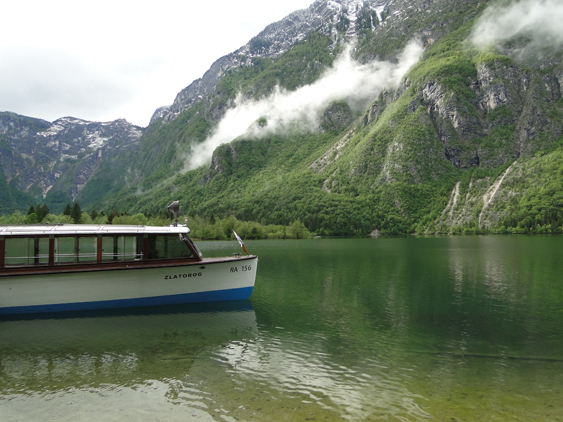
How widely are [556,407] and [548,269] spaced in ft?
122

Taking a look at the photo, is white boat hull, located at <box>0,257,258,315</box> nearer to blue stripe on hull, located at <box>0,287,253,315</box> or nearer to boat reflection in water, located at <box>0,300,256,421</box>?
blue stripe on hull, located at <box>0,287,253,315</box>

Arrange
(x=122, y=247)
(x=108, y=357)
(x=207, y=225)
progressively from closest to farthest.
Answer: (x=108, y=357)
(x=122, y=247)
(x=207, y=225)

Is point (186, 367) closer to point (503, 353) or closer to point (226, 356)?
point (226, 356)

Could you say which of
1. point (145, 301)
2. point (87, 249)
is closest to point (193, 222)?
point (145, 301)

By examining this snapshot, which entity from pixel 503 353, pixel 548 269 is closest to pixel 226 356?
pixel 503 353

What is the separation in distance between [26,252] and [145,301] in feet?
23.1

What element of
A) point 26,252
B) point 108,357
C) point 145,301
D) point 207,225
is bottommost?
point 207,225

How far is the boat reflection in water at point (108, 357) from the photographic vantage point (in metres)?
10.5

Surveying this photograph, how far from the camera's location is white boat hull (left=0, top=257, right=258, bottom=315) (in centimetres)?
2028

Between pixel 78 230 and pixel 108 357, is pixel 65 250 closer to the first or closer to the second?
pixel 78 230

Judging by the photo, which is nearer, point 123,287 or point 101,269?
point 101,269

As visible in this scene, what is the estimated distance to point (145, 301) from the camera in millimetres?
22250

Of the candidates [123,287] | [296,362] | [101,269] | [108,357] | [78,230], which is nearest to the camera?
[296,362]

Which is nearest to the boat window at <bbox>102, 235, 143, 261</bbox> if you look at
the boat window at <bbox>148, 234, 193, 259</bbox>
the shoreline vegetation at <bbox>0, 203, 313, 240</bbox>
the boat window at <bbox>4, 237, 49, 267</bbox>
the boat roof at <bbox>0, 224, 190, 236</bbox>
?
the boat roof at <bbox>0, 224, 190, 236</bbox>
